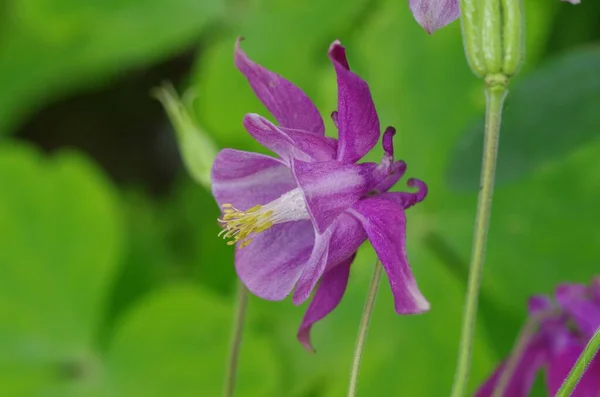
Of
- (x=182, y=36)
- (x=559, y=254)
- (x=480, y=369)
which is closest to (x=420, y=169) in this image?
(x=559, y=254)

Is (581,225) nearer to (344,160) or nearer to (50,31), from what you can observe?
(344,160)

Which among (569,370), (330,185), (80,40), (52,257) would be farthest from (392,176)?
(80,40)

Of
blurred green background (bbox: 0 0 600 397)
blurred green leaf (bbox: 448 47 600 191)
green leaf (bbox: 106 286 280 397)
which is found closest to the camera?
blurred green leaf (bbox: 448 47 600 191)

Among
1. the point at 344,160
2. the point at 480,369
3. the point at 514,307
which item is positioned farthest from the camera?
the point at 514,307

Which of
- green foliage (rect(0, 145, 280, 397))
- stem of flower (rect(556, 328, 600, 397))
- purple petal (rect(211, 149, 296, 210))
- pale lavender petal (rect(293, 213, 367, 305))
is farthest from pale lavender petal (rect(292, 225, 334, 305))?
green foliage (rect(0, 145, 280, 397))

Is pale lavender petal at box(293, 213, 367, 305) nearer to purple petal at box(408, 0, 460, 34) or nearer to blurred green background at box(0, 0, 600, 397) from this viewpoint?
purple petal at box(408, 0, 460, 34)

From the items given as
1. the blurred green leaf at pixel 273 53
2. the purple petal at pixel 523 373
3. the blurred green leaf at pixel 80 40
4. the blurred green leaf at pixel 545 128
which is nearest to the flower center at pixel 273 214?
the purple petal at pixel 523 373

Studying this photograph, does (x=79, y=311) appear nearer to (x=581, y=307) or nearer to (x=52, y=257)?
(x=52, y=257)

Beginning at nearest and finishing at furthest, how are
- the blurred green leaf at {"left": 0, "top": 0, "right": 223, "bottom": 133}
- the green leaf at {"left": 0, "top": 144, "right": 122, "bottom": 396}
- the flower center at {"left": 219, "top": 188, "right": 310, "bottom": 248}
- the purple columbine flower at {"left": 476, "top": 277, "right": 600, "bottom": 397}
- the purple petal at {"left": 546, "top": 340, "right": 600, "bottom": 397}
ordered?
the flower center at {"left": 219, "top": 188, "right": 310, "bottom": 248}, the purple petal at {"left": 546, "top": 340, "right": 600, "bottom": 397}, the purple columbine flower at {"left": 476, "top": 277, "right": 600, "bottom": 397}, the green leaf at {"left": 0, "top": 144, "right": 122, "bottom": 396}, the blurred green leaf at {"left": 0, "top": 0, "right": 223, "bottom": 133}
